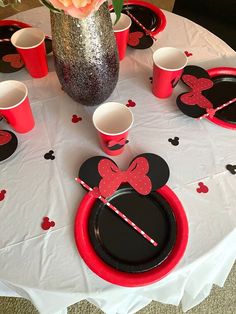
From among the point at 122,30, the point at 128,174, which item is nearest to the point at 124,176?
the point at 128,174

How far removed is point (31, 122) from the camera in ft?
2.77

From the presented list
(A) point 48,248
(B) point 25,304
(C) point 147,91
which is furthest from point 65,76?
(B) point 25,304

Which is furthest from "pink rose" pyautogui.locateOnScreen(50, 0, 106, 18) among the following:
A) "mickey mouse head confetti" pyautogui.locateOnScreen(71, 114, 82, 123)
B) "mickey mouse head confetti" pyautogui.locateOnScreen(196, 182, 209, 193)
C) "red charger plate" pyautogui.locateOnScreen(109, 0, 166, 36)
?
"red charger plate" pyautogui.locateOnScreen(109, 0, 166, 36)

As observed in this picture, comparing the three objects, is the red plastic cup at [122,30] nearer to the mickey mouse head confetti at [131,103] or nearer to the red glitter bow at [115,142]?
the mickey mouse head confetti at [131,103]

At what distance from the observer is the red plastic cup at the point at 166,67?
86 centimetres

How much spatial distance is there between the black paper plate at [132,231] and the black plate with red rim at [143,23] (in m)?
0.57

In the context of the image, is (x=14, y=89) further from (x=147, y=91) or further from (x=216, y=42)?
(x=216, y=42)

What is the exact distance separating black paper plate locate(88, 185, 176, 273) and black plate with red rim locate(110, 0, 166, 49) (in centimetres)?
57

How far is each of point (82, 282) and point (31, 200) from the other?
228 mm

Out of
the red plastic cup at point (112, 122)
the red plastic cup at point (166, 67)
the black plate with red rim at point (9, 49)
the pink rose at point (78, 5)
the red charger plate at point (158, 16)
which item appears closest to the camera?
the pink rose at point (78, 5)

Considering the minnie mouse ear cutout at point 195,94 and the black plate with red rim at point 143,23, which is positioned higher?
the black plate with red rim at point 143,23

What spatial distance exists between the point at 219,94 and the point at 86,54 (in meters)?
0.42

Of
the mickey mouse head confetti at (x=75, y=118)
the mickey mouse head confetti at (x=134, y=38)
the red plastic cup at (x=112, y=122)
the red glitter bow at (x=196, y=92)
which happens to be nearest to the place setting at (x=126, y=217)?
the red plastic cup at (x=112, y=122)

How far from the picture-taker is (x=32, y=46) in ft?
2.96
